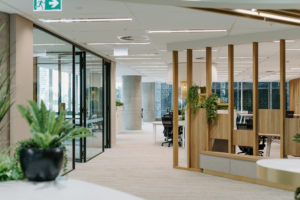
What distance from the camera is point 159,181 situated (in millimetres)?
7160

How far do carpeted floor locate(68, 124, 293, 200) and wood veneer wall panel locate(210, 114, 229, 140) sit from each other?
35.0 inches

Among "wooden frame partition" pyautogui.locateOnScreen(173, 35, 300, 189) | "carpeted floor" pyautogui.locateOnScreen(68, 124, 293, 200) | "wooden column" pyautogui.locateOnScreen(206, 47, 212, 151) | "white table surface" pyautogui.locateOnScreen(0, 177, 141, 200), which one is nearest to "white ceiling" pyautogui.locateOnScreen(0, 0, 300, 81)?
"wooden column" pyautogui.locateOnScreen(206, 47, 212, 151)

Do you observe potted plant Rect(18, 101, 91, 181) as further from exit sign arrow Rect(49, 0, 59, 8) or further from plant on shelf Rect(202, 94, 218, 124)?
plant on shelf Rect(202, 94, 218, 124)

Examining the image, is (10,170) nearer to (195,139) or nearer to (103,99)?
(195,139)

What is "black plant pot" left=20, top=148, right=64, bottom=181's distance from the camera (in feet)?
7.36

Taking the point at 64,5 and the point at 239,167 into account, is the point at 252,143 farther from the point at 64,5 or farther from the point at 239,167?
the point at 64,5

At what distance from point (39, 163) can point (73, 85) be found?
6.47 meters

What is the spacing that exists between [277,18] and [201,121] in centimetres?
287

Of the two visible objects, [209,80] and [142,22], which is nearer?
[142,22]

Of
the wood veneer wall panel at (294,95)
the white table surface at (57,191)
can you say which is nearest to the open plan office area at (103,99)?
the white table surface at (57,191)

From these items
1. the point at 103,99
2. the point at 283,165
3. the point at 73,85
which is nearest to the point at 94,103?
the point at 103,99

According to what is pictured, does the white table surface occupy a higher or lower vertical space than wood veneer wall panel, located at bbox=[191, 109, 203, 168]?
higher

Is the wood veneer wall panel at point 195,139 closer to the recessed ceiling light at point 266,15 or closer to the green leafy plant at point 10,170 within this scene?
the recessed ceiling light at point 266,15

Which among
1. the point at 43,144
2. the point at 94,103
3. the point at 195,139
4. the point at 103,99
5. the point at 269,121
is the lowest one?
the point at 195,139
